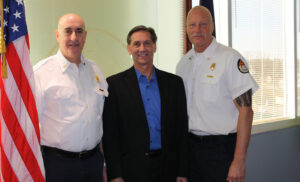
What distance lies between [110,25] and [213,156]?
4.72 feet

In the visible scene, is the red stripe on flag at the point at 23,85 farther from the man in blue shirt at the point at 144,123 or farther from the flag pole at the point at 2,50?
the man in blue shirt at the point at 144,123

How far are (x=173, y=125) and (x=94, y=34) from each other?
3.64ft

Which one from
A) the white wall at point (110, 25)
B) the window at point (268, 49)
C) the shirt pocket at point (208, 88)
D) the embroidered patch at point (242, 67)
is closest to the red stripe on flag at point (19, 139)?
the white wall at point (110, 25)

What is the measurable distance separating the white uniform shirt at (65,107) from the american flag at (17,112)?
96 millimetres

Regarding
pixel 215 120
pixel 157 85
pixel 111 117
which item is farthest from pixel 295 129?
pixel 111 117

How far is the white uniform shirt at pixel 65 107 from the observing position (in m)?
1.81

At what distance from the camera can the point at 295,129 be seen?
14.6 feet

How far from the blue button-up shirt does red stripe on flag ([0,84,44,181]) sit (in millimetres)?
740

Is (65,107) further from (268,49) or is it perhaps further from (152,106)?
(268,49)

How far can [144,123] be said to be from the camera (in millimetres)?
1899

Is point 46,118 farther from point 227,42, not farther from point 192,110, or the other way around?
point 227,42

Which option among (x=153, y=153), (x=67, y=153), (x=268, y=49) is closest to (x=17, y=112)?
(x=67, y=153)

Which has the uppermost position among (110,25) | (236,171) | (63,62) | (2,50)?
(110,25)

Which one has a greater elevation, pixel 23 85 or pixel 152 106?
pixel 23 85
